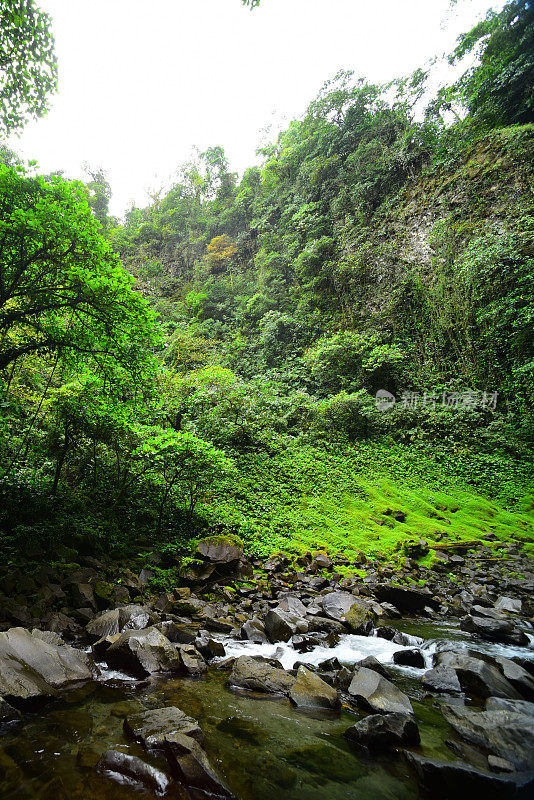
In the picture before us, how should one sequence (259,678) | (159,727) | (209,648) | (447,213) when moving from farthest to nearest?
(447,213)
(209,648)
(259,678)
(159,727)

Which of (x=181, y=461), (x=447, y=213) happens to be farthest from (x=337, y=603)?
(x=447, y=213)

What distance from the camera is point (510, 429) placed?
12234 mm

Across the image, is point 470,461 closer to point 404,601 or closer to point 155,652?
point 404,601

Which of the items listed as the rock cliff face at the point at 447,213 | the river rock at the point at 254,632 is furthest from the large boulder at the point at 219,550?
the rock cliff face at the point at 447,213

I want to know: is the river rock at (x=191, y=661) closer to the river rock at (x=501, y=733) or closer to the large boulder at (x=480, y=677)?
the river rock at (x=501, y=733)

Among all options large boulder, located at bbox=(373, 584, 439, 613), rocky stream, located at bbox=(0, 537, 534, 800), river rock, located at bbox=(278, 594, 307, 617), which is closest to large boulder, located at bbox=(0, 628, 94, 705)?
rocky stream, located at bbox=(0, 537, 534, 800)

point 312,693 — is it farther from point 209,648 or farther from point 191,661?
point 209,648

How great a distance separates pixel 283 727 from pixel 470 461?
464 inches

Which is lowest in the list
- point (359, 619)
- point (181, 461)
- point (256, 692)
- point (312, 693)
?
point (359, 619)

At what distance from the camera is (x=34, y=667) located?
2.98 metres

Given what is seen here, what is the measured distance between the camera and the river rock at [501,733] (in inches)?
89.5

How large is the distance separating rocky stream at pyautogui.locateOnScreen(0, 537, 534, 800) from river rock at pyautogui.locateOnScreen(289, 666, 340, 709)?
13 millimetres

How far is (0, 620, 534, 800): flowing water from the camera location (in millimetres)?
1954

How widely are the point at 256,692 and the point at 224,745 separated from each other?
100cm
